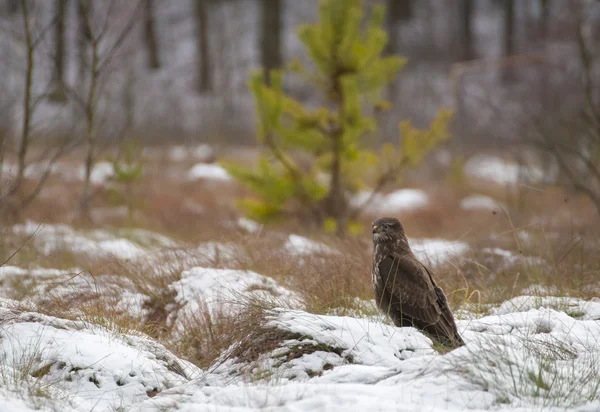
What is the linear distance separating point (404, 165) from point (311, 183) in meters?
1.44

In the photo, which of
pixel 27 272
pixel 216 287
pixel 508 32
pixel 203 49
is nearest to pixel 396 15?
pixel 508 32

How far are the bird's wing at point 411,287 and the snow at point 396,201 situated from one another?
8429 mm

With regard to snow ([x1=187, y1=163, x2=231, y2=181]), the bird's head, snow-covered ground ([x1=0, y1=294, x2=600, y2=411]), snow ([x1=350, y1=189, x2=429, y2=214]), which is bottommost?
snow ([x1=350, y1=189, x2=429, y2=214])

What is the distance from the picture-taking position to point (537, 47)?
1830 centimetres

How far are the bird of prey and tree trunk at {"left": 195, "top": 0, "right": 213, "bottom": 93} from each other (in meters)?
22.7

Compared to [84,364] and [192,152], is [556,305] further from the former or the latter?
[192,152]

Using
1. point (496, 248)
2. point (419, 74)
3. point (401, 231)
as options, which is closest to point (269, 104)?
point (496, 248)

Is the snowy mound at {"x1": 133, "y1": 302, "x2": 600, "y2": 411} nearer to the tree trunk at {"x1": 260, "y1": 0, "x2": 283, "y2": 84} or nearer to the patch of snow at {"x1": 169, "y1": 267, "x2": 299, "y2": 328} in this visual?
the patch of snow at {"x1": 169, "y1": 267, "x2": 299, "y2": 328}

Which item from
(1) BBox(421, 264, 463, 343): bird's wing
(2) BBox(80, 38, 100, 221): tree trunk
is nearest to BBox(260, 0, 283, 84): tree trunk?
(2) BBox(80, 38, 100, 221): tree trunk

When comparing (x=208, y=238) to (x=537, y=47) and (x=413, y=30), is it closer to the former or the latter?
(x=537, y=47)

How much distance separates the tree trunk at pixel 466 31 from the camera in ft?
98.4

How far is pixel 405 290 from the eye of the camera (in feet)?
12.3

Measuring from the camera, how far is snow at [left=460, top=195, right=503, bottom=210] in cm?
1309

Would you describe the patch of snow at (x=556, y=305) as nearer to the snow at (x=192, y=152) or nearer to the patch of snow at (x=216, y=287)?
A: the patch of snow at (x=216, y=287)
